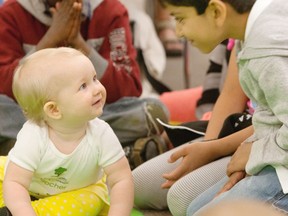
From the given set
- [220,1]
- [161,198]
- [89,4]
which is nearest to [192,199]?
[161,198]

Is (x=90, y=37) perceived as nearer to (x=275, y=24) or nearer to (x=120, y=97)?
(x=120, y=97)

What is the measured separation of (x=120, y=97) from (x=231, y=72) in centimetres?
46

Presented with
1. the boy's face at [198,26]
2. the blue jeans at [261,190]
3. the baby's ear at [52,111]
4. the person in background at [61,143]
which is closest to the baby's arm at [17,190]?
the person in background at [61,143]

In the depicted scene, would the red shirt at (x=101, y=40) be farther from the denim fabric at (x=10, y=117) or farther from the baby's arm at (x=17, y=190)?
the baby's arm at (x=17, y=190)

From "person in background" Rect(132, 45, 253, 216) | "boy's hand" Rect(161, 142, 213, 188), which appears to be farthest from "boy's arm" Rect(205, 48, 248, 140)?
"boy's hand" Rect(161, 142, 213, 188)

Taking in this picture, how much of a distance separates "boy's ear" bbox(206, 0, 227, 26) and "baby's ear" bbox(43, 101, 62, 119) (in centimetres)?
39

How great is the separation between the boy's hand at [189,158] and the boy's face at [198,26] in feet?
0.90

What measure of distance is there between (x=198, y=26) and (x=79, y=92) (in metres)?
0.30

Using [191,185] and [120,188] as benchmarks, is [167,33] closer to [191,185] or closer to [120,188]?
[191,185]

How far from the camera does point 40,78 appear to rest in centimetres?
130

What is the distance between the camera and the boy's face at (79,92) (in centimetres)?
130

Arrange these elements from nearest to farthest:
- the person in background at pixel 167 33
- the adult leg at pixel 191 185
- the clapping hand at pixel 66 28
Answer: the adult leg at pixel 191 185
the clapping hand at pixel 66 28
the person in background at pixel 167 33

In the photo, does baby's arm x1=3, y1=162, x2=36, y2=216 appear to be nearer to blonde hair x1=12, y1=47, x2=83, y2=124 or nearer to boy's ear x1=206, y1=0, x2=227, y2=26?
blonde hair x1=12, y1=47, x2=83, y2=124

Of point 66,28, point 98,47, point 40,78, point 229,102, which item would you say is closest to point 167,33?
point 98,47
